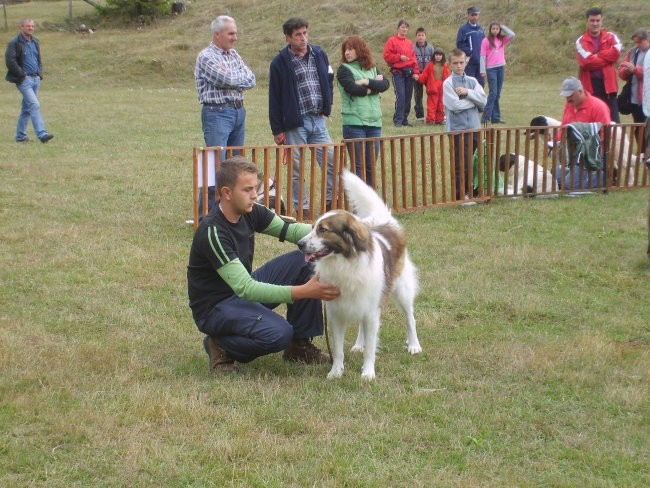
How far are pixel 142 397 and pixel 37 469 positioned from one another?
0.86 m

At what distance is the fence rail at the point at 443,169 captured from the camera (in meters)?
8.48

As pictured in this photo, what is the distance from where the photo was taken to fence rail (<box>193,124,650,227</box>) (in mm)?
8484

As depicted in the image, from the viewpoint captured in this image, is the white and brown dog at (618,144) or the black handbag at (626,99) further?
the black handbag at (626,99)

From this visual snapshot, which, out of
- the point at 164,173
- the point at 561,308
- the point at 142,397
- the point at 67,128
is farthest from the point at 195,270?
the point at 67,128

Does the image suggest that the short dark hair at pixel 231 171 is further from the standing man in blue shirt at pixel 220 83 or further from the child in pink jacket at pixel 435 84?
the child in pink jacket at pixel 435 84

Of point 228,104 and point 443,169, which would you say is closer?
point 228,104

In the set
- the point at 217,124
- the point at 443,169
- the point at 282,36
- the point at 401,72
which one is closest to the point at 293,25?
the point at 217,124

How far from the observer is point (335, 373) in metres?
4.81

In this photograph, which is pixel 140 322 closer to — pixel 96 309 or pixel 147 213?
pixel 96 309

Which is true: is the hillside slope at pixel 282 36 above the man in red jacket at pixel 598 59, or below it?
above

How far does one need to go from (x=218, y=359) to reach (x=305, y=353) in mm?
558

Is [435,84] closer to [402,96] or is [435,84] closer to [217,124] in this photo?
[402,96]

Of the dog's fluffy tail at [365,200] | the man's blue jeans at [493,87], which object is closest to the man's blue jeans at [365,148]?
the dog's fluffy tail at [365,200]

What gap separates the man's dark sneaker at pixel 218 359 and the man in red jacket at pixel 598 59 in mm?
9835
